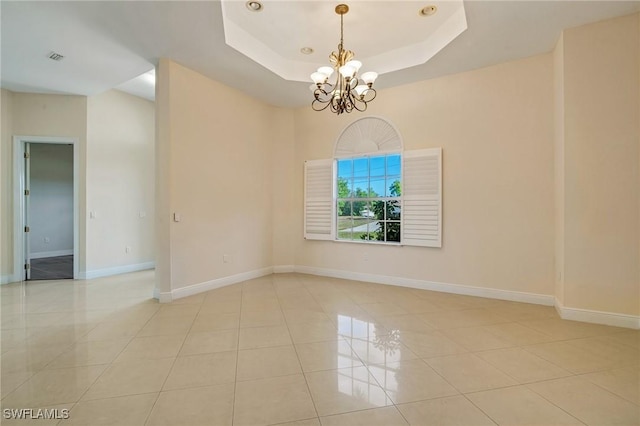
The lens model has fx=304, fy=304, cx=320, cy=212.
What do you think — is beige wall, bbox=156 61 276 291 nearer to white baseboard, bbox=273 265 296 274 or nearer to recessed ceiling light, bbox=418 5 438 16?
white baseboard, bbox=273 265 296 274

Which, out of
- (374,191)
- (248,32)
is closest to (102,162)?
(248,32)

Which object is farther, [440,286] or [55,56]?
[440,286]

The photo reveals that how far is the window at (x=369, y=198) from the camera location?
489cm

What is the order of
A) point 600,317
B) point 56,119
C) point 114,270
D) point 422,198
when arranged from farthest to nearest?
1. point 114,270
2. point 56,119
3. point 422,198
4. point 600,317

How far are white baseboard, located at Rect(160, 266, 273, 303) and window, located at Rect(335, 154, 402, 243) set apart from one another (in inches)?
62.1

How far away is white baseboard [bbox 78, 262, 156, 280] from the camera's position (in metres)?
5.28

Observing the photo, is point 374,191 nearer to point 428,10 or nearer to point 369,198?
point 369,198

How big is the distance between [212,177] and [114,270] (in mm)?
2941

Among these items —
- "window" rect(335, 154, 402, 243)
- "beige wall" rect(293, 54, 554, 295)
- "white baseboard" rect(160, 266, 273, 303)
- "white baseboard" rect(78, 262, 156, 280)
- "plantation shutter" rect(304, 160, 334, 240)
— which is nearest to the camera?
"beige wall" rect(293, 54, 554, 295)

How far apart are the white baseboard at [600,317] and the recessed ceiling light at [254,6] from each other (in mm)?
4624

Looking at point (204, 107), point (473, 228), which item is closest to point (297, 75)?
point (204, 107)

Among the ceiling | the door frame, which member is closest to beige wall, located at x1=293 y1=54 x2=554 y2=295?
the ceiling

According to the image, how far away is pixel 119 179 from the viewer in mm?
5809

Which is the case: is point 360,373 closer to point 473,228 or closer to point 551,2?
point 473,228
